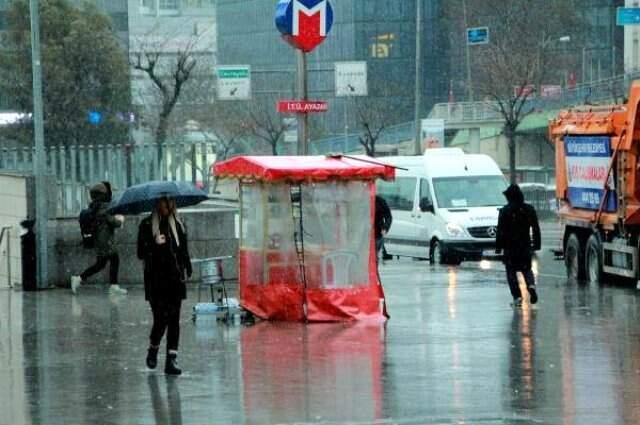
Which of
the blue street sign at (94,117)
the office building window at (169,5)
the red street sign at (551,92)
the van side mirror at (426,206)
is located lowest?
the van side mirror at (426,206)

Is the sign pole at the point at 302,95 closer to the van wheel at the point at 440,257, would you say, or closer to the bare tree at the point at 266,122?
the van wheel at the point at 440,257

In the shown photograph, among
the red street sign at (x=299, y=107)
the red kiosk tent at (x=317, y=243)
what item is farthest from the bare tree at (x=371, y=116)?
the red kiosk tent at (x=317, y=243)

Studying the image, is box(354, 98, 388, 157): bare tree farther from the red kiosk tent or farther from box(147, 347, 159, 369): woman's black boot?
box(147, 347, 159, 369): woman's black boot

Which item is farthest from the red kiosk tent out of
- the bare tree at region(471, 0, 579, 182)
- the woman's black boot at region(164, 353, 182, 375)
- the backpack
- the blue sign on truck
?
the bare tree at region(471, 0, 579, 182)

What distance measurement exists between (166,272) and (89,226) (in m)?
9.14

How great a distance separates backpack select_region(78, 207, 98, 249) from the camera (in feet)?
77.3

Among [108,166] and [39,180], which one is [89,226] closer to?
[39,180]

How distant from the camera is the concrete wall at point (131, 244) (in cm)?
2489

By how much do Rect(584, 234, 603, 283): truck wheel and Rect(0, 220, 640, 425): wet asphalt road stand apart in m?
4.10

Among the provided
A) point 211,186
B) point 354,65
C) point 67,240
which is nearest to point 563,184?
point 211,186

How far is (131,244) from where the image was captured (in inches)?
989

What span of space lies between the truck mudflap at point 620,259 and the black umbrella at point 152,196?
1050cm

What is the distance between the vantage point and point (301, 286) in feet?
62.5

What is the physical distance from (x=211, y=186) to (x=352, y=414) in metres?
16.4
